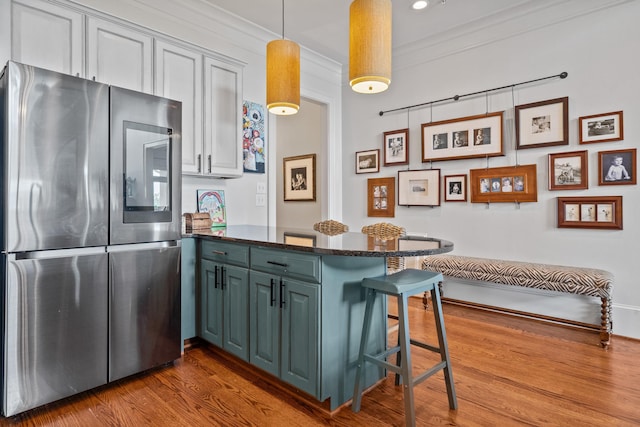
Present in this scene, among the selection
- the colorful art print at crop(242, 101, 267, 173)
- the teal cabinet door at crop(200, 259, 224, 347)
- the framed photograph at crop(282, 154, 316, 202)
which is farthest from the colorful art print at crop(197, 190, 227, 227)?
the framed photograph at crop(282, 154, 316, 202)

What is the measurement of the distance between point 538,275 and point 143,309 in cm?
309

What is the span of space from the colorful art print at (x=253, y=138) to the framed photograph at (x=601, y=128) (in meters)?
3.01

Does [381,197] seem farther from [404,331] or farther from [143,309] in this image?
[143,309]

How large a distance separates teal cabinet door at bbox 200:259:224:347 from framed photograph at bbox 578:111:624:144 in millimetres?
3287

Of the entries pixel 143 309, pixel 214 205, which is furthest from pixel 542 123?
pixel 143 309

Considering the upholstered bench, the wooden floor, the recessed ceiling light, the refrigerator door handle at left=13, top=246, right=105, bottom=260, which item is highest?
the recessed ceiling light

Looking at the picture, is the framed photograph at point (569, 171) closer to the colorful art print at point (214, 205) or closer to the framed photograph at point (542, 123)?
the framed photograph at point (542, 123)

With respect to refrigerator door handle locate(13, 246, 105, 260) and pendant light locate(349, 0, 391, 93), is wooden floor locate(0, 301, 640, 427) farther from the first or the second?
pendant light locate(349, 0, 391, 93)

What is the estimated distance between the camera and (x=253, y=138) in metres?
3.79

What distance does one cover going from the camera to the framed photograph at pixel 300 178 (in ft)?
18.6

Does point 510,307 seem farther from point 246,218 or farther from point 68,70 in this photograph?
point 68,70

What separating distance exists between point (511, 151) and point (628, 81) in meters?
1.01

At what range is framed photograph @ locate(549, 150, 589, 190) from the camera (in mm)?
3186

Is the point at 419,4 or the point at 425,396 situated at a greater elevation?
the point at 419,4
